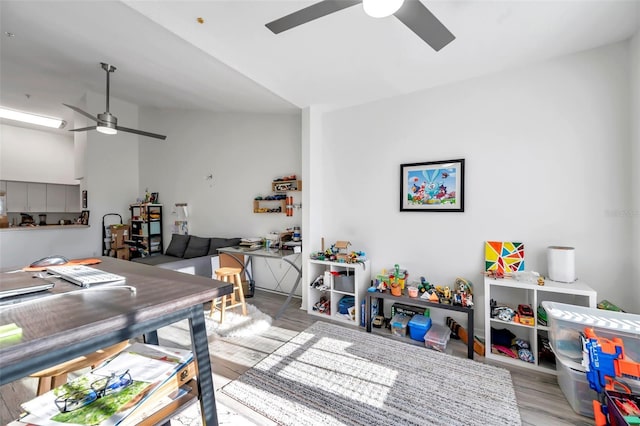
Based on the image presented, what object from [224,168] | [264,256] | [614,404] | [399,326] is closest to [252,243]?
[264,256]

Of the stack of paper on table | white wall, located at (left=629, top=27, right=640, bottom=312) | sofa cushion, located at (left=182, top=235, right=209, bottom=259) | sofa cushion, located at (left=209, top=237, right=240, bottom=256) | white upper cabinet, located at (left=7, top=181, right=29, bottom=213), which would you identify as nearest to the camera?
white wall, located at (left=629, top=27, right=640, bottom=312)

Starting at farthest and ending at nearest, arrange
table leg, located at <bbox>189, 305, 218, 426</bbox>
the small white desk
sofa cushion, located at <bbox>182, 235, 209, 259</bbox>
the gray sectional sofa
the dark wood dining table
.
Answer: sofa cushion, located at <bbox>182, 235, 209, 259</bbox> < the gray sectional sofa < the small white desk < table leg, located at <bbox>189, 305, 218, 426</bbox> < the dark wood dining table

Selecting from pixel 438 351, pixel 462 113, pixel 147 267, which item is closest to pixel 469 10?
pixel 462 113

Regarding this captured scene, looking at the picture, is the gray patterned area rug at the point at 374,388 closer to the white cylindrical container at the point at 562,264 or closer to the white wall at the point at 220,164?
the white cylindrical container at the point at 562,264

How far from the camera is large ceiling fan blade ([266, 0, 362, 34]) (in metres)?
1.31

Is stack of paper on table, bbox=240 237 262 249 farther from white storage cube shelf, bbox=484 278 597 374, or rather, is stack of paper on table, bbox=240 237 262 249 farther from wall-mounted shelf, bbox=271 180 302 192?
white storage cube shelf, bbox=484 278 597 374

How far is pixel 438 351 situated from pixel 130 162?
6.52 metres

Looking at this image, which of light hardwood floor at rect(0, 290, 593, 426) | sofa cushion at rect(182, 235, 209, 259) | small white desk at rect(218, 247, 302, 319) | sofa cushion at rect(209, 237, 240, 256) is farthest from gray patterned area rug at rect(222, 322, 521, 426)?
sofa cushion at rect(182, 235, 209, 259)

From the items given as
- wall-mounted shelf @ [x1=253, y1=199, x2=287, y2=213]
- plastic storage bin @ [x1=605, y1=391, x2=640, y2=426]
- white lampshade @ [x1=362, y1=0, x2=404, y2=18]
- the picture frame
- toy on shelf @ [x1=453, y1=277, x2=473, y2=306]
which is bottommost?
plastic storage bin @ [x1=605, y1=391, x2=640, y2=426]

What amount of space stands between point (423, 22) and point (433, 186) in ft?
5.26

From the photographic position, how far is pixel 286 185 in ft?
12.1

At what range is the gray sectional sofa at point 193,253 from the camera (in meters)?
3.59

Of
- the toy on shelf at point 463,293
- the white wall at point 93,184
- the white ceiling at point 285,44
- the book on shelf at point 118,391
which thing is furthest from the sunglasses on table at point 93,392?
the white wall at point 93,184

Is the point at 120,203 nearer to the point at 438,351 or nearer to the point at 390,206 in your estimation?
the point at 390,206
